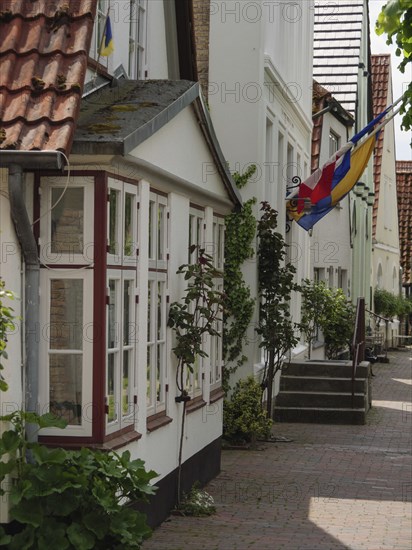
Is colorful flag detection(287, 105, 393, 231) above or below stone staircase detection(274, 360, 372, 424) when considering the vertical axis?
above

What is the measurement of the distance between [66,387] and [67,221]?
114 centimetres

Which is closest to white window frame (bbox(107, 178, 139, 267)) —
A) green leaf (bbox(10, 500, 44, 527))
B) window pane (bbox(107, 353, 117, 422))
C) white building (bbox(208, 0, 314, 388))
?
window pane (bbox(107, 353, 117, 422))

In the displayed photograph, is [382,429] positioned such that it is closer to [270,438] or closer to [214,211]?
[270,438]

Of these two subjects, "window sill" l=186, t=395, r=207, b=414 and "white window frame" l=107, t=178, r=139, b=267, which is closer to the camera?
"white window frame" l=107, t=178, r=139, b=267

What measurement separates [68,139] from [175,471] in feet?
14.2

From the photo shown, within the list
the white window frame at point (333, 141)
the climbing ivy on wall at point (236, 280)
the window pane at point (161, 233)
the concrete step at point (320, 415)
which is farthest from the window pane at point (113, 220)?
the white window frame at point (333, 141)

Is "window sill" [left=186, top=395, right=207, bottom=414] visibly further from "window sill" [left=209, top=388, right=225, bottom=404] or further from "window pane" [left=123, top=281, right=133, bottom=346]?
"window pane" [left=123, top=281, right=133, bottom=346]

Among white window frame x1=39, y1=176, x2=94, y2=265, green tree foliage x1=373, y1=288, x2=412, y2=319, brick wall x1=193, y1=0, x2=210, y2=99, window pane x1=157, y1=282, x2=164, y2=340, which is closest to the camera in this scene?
white window frame x1=39, y1=176, x2=94, y2=265

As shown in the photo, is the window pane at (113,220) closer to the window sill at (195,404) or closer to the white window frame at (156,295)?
the white window frame at (156,295)

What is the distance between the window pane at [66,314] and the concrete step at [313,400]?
11695 mm

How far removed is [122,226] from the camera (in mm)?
9250

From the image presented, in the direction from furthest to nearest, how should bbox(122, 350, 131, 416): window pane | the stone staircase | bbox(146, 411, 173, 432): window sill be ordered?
1. the stone staircase
2. bbox(146, 411, 173, 432): window sill
3. bbox(122, 350, 131, 416): window pane

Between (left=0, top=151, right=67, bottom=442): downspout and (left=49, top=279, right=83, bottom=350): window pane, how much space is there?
0.86 ft

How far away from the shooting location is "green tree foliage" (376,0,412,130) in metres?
7.42
